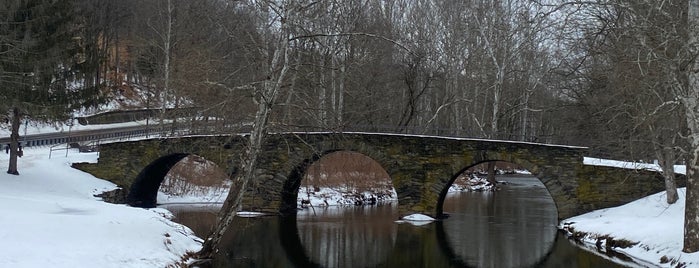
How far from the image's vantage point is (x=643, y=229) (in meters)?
20.3

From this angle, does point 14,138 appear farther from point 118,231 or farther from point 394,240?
point 394,240

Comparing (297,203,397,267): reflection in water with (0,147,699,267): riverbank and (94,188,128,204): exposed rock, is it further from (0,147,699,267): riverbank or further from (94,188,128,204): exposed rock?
(94,188,128,204): exposed rock

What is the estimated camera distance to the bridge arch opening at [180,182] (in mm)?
31953

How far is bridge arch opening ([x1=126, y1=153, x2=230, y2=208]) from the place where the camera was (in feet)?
105

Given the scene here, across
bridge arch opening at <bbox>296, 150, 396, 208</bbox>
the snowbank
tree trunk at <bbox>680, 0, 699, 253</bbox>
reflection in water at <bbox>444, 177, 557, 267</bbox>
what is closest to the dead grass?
bridge arch opening at <bbox>296, 150, 396, 208</bbox>

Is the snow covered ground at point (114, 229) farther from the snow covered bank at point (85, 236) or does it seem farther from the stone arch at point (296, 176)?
the stone arch at point (296, 176)

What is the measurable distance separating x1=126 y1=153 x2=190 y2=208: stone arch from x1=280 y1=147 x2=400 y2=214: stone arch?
4.93m

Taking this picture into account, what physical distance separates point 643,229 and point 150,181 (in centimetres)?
2244

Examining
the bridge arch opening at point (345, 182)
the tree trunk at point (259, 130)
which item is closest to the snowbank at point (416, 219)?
the bridge arch opening at point (345, 182)

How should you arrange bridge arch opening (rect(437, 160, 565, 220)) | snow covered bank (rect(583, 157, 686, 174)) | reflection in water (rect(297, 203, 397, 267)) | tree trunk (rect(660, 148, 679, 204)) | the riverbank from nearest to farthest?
the riverbank < reflection in water (rect(297, 203, 397, 267)) < tree trunk (rect(660, 148, 679, 204)) < snow covered bank (rect(583, 157, 686, 174)) < bridge arch opening (rect(437, 160, 565, 220))

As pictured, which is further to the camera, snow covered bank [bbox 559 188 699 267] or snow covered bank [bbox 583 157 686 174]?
snow covered bank [bbox 583 157 686 174]

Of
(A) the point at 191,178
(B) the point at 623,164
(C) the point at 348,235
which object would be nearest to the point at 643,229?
(B) the point at 623,164

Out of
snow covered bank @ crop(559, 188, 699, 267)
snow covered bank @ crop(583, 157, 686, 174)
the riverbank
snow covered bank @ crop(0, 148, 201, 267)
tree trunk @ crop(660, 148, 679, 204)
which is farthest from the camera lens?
snow covered bank @ crop(583, 157, 686, 174)

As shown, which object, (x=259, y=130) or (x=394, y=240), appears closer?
(x=259, y=130)
